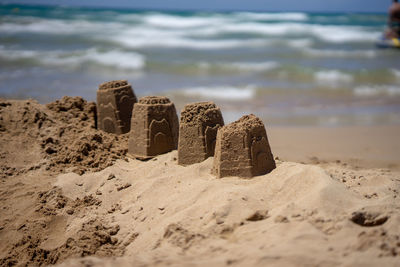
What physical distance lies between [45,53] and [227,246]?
13463 mm

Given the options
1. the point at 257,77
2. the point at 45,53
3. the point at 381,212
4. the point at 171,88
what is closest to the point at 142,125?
the point at 381,212

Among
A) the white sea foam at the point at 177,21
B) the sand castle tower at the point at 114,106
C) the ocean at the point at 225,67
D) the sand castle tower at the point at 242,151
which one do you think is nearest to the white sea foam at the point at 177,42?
the ocean at the point at 225,67

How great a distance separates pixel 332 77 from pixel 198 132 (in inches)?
335

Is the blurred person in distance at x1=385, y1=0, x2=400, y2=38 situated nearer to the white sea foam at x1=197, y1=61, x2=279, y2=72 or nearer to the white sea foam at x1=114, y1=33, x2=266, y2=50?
the white sea foam at x1=114, y1=33, x2=266, y2=50

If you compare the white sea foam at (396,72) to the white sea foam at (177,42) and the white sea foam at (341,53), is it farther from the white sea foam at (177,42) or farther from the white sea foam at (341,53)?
the white sea foam at (177,42)

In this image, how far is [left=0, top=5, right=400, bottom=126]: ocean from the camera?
8.85 m

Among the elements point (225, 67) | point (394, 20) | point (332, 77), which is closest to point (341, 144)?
point (332, 77)

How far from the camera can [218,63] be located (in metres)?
13.9

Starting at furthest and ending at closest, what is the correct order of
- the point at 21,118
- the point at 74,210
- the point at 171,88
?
the point at 171,88
the point at 21,118
the point at 74,210

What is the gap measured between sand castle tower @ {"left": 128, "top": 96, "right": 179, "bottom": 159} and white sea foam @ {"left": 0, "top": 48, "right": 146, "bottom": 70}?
890cm

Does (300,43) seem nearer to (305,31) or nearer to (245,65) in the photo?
(305,31)

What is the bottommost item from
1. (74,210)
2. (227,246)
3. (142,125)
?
(74,210)

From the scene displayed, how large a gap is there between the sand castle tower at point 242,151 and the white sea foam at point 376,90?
22.6 feet

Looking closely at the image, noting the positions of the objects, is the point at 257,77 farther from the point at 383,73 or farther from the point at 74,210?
the point at 74,210
